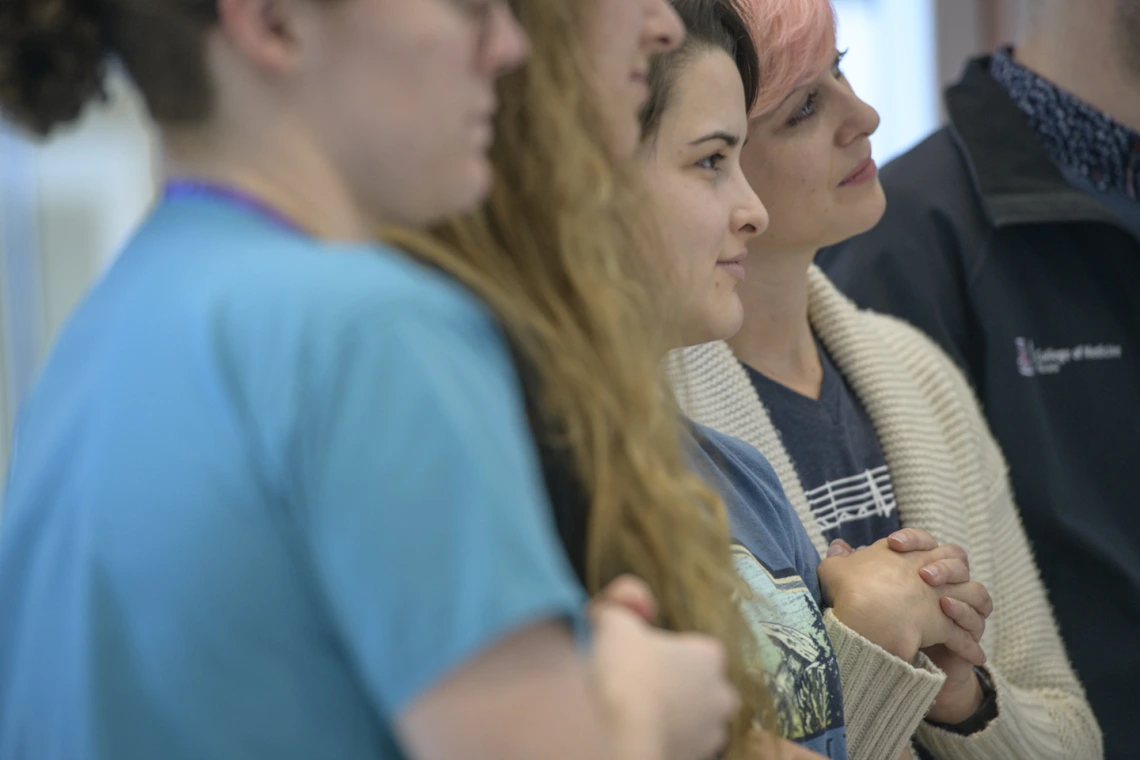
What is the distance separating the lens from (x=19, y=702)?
602 mm

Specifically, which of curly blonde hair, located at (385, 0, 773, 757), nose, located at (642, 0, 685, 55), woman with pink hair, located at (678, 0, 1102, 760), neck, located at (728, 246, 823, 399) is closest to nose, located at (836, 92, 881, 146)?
woman with pink hair, located at (678, 0, 1102, 760)

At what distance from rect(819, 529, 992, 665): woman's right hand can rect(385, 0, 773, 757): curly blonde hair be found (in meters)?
0.48

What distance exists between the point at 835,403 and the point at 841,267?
1.26ft

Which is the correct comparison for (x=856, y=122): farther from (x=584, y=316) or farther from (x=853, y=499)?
(x=584, y=316)

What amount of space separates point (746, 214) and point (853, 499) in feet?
1.35

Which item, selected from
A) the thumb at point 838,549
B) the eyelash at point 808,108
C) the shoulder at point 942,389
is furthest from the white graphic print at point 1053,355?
the thumb at point 838,549

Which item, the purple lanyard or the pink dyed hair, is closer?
the purple lanyard

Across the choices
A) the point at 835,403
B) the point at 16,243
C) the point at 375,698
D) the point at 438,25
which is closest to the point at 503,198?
the point at 438,25

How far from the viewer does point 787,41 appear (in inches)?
55.1

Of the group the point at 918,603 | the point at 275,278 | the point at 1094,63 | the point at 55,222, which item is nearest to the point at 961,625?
the point at 918,603

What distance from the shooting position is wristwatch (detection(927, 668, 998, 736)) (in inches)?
53.6

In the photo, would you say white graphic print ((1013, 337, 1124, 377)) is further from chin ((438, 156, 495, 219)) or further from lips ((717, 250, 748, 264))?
chin ((438, 156, 495, 219))

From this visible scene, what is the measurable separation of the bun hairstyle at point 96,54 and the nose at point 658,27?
294mm

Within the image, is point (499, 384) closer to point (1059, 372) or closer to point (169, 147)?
point (169, 147)
